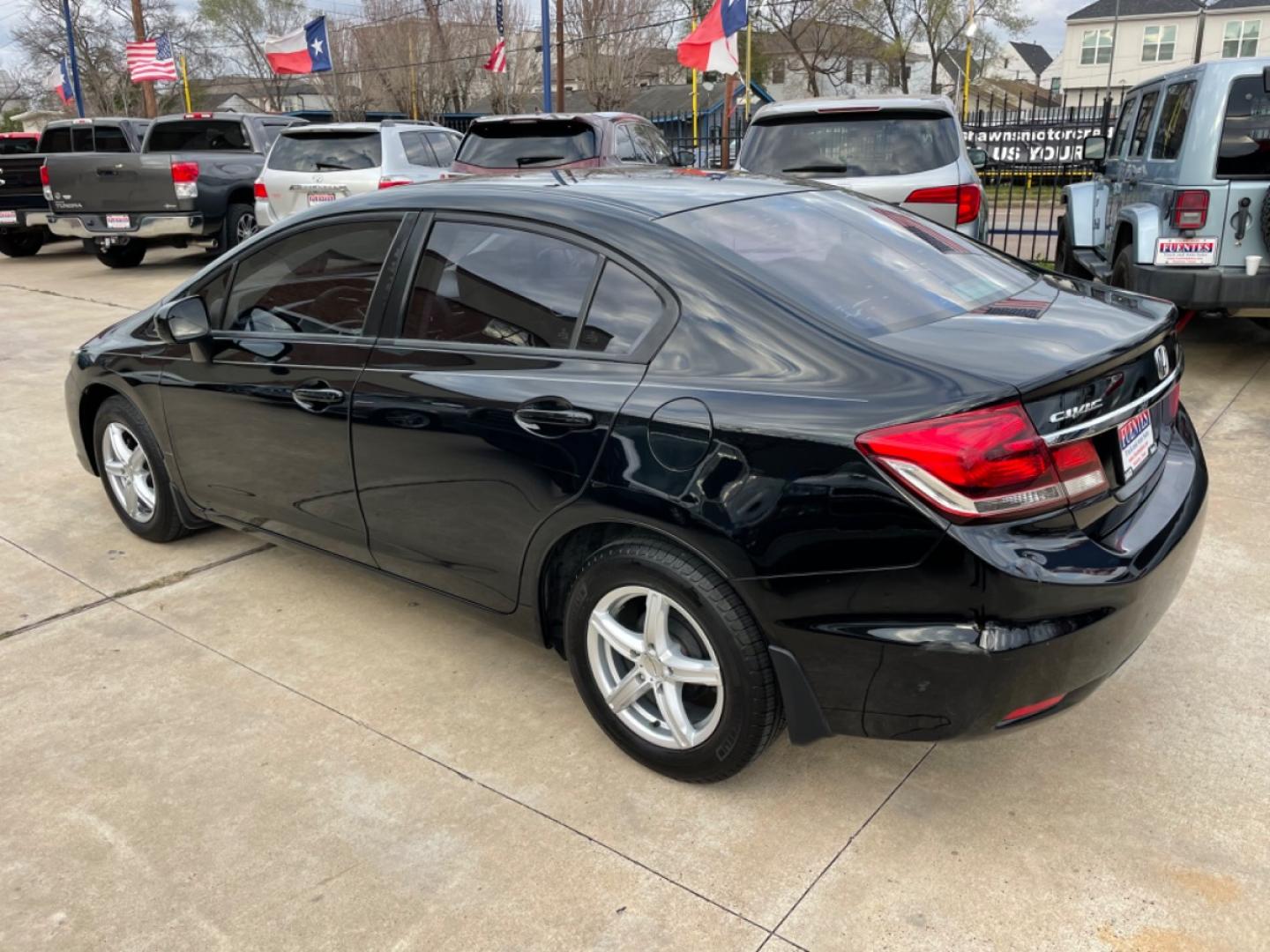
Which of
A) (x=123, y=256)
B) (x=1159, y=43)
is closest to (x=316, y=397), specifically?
(x=123, y=256)

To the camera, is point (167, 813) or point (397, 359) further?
point (397, 359)

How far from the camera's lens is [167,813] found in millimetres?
2793

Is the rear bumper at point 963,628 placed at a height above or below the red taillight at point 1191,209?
below

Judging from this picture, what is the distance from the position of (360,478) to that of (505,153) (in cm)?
708

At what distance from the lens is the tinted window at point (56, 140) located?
50.4 ft

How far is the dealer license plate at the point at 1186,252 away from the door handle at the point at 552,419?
4895mm

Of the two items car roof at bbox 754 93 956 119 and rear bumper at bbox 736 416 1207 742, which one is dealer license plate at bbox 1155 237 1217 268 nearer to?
car roof at bbox 754 93 956 119

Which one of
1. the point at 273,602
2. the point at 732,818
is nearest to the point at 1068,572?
the point at 732,818

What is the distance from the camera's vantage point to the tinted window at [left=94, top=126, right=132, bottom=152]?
48.9ft

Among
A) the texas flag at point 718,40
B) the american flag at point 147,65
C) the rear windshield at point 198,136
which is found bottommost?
the rear windshield at point 198,136

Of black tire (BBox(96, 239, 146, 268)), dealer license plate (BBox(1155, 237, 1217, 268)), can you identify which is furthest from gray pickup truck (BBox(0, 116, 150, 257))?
dealer license plate (BBox(1155, 237, 1217, 268))

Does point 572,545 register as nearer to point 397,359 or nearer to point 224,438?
point 397,359

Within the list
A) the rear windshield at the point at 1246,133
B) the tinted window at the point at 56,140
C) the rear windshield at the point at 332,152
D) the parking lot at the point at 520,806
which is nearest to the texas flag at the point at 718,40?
the rear windshield at the point at 332,152

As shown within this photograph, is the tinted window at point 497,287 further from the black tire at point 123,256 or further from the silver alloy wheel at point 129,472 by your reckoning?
the black tire at point 123,256
